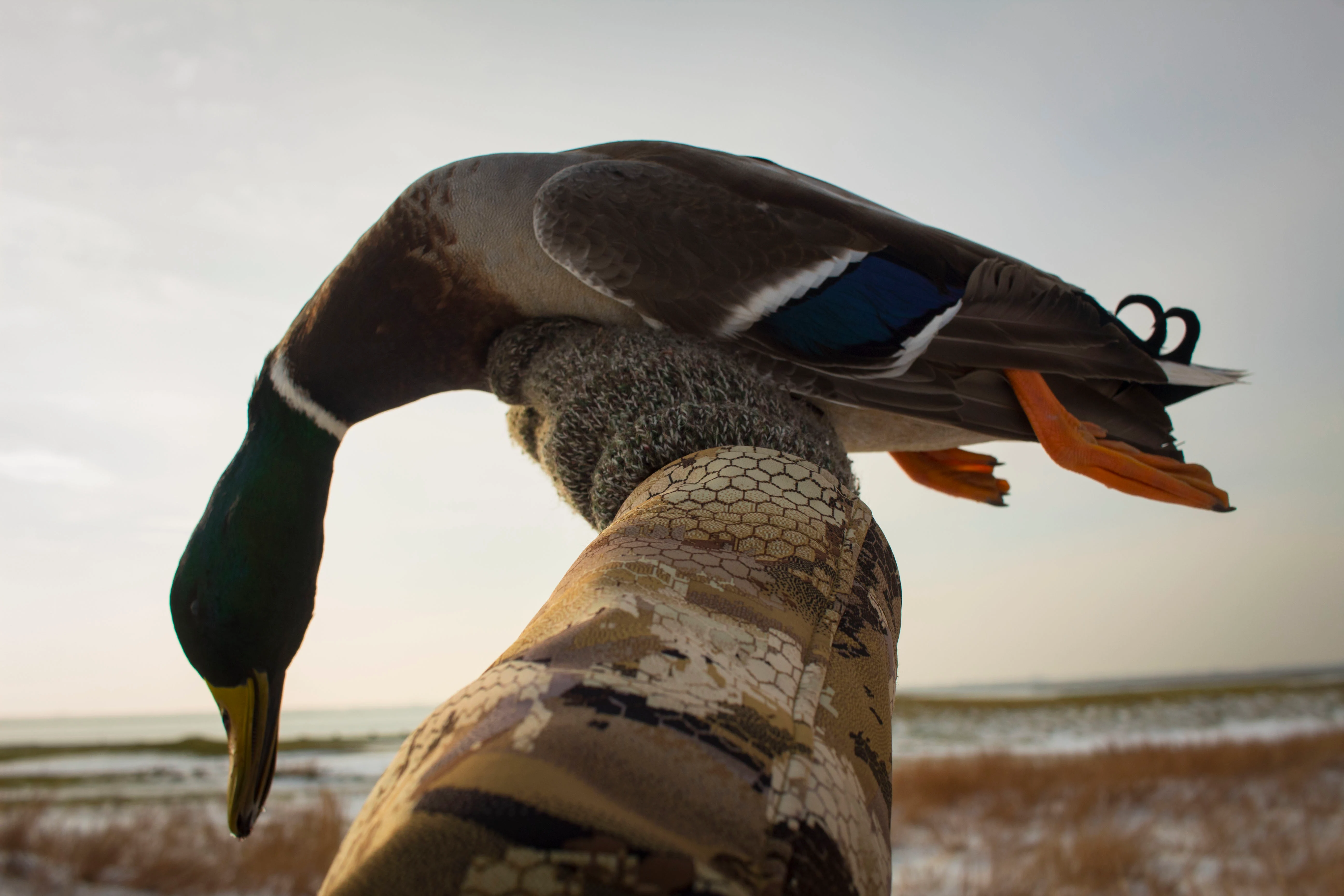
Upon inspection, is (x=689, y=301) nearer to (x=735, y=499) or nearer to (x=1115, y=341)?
(x=735, y=499)

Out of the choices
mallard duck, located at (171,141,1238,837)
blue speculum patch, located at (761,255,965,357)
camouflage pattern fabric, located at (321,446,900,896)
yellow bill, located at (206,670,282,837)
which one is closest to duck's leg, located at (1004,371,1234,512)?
mallard duck, located at (171,141,1238,837)

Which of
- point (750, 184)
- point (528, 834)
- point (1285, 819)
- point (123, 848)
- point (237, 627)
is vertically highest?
point (750, 184)

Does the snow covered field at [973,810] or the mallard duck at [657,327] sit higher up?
the mallard duck at [657,327]

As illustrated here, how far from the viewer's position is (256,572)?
149cm

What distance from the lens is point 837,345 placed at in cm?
137

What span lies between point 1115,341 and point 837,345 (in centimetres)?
58

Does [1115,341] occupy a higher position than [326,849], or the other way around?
[1115,341]

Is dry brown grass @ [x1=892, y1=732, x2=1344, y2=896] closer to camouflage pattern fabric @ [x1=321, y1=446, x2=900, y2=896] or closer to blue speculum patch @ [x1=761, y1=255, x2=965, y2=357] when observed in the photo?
blue speculum patch @ [x1=761, y1=255, x2=965, y2=357]

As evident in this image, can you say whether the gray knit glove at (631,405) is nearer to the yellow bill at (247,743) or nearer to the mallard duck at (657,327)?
the mallard duck at (657,327)

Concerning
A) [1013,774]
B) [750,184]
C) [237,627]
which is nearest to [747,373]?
[750,184]

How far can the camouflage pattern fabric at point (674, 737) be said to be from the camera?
480 millimetres

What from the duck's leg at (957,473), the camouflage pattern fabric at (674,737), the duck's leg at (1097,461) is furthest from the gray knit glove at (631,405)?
the duck's leg at (957,473)

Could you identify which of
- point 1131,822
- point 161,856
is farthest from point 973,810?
point 161,856

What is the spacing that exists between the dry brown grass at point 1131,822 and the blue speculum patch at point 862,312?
5.97 m
